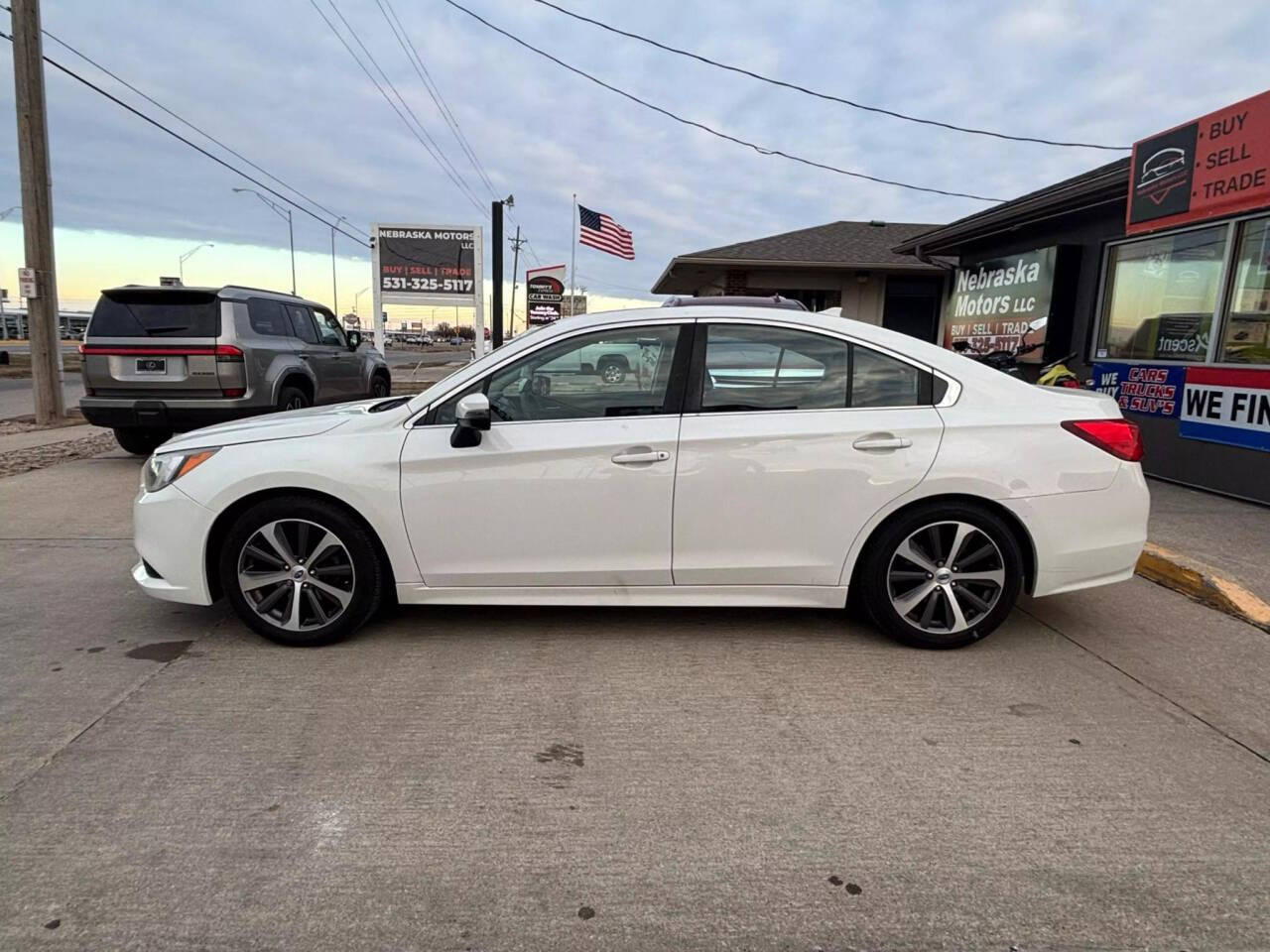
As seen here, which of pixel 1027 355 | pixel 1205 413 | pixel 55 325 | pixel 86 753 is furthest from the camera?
pixel 55 325

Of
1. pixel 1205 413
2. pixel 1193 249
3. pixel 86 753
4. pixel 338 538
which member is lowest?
pixel 86 753

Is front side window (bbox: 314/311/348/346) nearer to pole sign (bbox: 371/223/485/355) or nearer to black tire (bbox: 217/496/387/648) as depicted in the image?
black tire (bbox: 217/496/387/648)

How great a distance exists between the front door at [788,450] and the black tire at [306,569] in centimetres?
150

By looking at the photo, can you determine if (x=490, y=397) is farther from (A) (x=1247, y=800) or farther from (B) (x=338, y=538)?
(A) (x=1247, y=800)

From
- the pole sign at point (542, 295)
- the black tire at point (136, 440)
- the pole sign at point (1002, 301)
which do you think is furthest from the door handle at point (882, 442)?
the pole sign at point (542, 295)

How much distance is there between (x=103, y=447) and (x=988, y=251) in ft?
42.1

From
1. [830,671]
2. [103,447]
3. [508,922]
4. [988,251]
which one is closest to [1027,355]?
[988,251]

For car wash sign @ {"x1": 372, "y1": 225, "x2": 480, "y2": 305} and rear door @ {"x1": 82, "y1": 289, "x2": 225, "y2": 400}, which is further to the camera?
car wash sign @ {"x1": 372, "y1": 225, "x2": 480, "y2": 305}

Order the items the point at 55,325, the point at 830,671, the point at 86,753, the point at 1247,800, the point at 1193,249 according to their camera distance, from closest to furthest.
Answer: the point at 1247,800, the point at 86,753, the point at 830,671, the point at 1193,249, the point at 55,325

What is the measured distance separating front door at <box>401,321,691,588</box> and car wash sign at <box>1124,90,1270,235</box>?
6013 mm

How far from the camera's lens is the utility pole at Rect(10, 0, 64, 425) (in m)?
A: 11.3

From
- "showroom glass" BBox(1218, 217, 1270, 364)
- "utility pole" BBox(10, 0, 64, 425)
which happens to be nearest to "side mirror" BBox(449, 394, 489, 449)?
"showroom glass" BBox(1218, 217, 1270, 364)

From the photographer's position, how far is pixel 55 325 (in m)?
12.1

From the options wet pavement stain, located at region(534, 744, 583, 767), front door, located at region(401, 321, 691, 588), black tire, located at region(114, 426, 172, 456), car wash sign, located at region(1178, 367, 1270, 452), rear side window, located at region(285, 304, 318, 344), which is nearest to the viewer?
wet pavement stain, located at region(534, 744, 583, 767)
